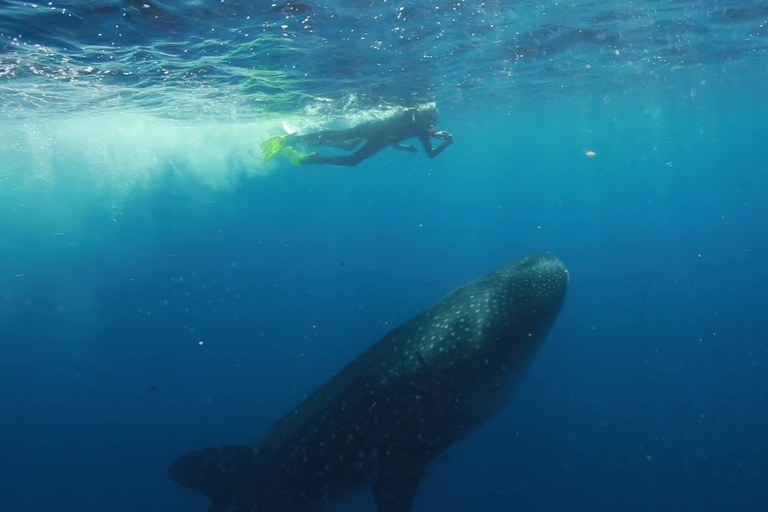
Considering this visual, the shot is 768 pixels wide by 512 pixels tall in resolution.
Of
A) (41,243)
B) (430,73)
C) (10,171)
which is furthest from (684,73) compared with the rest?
(10,171)

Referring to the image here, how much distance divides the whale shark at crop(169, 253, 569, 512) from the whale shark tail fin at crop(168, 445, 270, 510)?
13 mm

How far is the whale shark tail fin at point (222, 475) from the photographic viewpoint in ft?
19.7

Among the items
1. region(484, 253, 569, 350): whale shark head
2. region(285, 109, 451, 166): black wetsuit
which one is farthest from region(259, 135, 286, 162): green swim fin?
region(484, 253, 569, 350): whale shark head

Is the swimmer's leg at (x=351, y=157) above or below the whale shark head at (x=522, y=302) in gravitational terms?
above

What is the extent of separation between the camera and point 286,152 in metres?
17.5

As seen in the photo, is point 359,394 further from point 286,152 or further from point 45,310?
point 45,310

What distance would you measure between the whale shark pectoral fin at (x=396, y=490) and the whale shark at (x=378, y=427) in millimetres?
13

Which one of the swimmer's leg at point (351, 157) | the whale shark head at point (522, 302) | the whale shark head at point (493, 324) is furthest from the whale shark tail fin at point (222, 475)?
the swimmer's leg at point (351, 157)

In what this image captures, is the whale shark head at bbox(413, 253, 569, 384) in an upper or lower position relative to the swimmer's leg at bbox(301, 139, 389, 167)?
lower

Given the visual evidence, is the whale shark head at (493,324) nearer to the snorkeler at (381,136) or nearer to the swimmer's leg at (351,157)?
the snorkeler at (381,136)

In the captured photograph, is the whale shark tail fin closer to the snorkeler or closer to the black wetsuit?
the snorkeler

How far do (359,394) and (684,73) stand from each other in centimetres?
2970

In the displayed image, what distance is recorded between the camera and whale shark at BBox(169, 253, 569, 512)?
5.98m

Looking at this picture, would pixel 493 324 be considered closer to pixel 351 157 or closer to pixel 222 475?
pixel 222 475
